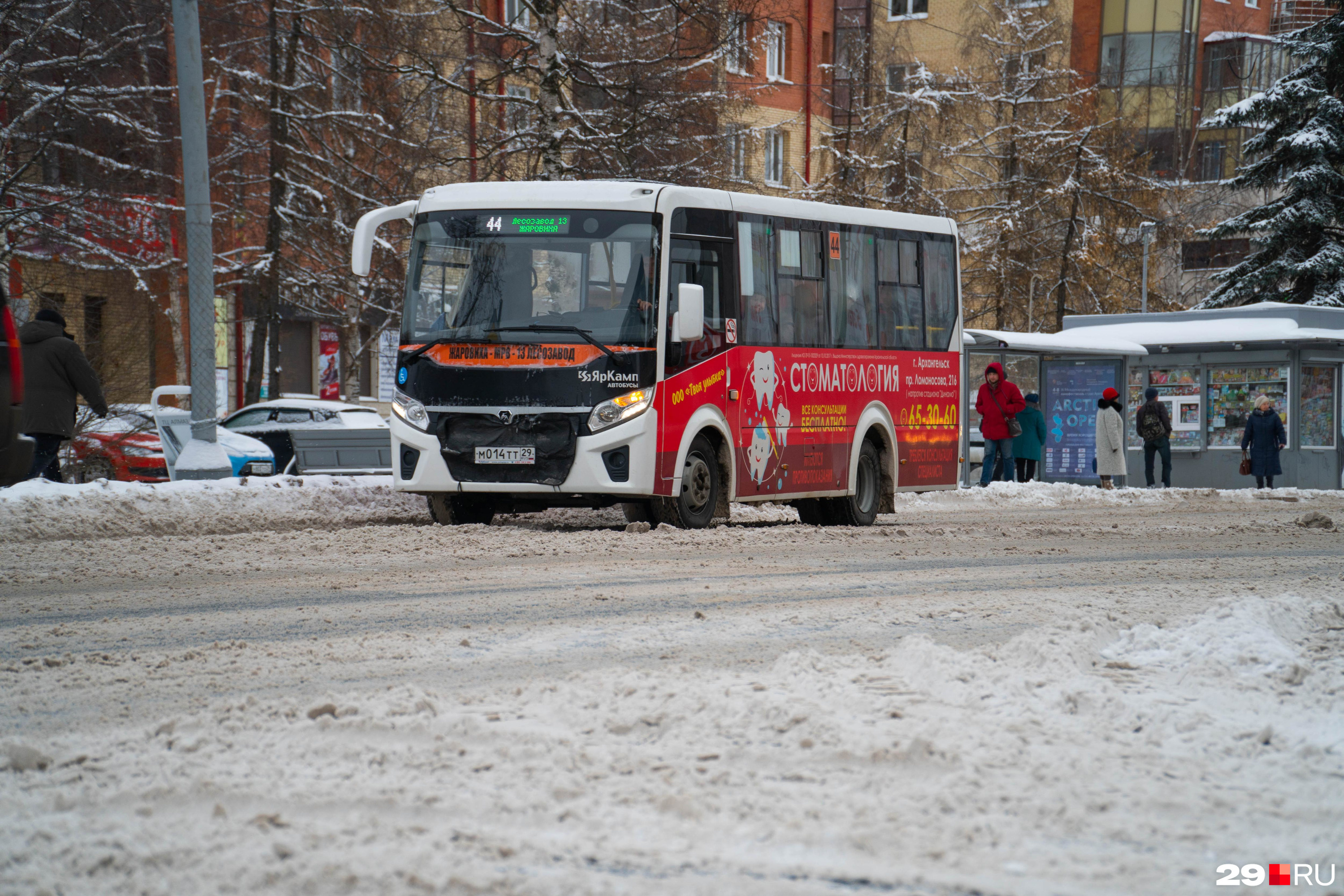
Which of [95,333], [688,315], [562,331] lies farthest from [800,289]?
[95,333]

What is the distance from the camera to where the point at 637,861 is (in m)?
3.94

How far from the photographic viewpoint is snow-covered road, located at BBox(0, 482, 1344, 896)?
397cm

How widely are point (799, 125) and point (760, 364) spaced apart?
1551 inches

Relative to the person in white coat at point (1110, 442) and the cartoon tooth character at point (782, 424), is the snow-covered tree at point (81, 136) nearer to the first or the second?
the cartoon tooth character at point (782, 424)

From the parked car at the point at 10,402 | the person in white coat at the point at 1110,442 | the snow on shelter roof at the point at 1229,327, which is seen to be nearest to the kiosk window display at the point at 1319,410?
the snow on shelter roof at the point at 1229,327

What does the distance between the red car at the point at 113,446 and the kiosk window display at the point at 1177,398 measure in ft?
59.1

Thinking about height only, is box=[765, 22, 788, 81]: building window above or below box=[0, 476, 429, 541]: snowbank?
above

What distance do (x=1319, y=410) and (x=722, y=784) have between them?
26.8m

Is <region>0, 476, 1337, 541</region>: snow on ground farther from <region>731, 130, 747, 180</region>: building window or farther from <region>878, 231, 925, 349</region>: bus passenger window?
<region>731, 130, 747, 180</region>: building window

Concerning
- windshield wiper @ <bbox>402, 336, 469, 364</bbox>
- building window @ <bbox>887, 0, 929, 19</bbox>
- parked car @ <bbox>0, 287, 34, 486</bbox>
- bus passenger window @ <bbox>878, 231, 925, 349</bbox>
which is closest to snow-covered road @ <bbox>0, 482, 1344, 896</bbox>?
parked car @ <bbox>0, 287, 34, 486</bbox>

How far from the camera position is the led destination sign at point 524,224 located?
1377cm

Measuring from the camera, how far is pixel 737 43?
85.8ft

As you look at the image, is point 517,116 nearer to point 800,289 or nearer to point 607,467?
point 800,289

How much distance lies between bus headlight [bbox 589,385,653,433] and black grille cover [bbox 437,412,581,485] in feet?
0.60
